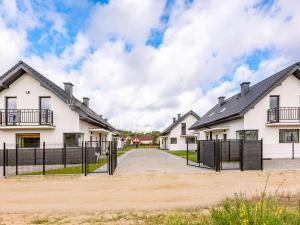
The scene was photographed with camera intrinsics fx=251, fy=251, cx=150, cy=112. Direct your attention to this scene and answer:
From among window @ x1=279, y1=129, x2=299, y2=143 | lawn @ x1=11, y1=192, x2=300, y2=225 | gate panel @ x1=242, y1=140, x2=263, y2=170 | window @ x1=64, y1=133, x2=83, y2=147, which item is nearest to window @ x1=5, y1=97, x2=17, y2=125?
window @ x1=64, y1=133, x2=83, y2=147

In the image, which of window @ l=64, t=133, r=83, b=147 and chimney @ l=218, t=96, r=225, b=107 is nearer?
window @ l=64, t=133, r=83, b=147

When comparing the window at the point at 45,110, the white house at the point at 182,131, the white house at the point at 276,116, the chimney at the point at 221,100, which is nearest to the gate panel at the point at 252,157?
the white house at the point at 276,116

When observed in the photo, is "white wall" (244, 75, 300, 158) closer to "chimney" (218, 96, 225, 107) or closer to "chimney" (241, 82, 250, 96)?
"chimney" (241, 82, 250, 96)

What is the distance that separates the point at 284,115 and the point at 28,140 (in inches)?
781

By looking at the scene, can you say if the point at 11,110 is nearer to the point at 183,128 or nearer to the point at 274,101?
the point at 274,101

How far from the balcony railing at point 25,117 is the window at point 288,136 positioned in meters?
17.7

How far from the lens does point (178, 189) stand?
9.17 m

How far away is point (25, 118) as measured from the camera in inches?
730

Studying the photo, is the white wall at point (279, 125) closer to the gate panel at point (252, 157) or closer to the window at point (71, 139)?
the gate panel at point (252, 157)

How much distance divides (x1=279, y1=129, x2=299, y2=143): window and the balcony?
17671mm

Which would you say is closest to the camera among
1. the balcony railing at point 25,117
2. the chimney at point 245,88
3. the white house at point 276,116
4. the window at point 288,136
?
the balcony railing at point 25,117

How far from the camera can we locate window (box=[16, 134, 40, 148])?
19125 mm

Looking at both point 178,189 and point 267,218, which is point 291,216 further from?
point 178,189

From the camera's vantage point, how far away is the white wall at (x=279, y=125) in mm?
19391
